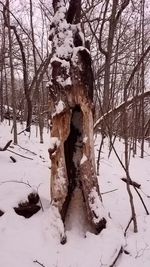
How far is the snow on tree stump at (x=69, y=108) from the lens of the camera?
12.0 feet

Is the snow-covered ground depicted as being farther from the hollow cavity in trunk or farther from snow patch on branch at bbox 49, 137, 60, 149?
snow patch on branch at bbox 49, 137, 60, 149

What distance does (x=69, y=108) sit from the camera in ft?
12.0

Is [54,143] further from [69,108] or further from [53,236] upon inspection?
[53,236]

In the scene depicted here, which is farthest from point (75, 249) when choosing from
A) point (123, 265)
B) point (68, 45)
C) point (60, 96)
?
point (68, 45)

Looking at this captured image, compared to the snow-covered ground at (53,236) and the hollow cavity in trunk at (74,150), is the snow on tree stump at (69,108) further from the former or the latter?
the snow-covered ground at (53,236)

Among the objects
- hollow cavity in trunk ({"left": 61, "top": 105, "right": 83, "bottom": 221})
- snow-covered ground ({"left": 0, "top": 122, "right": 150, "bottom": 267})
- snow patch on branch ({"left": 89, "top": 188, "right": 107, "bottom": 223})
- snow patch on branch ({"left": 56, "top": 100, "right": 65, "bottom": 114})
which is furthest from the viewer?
hollow cavity in trunk ({"left": 61, "top": 105, "right": 83, "bottom": 221})

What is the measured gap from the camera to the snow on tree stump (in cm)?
367

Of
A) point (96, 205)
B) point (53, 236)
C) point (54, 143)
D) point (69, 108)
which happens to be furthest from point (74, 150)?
point (53, 236)

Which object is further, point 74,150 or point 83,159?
point 74,150

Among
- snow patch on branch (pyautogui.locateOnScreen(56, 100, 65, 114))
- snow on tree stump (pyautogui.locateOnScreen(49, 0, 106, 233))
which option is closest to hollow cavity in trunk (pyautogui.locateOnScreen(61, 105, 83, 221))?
snow on tree stump (pyautogui.locateOnScreen(49, 0, 106, 233))

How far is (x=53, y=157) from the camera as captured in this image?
149 inches

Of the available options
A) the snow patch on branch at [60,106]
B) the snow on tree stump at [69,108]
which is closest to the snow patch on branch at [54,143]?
the snow on tree stump at [69,108]

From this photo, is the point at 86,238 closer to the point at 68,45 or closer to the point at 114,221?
the point at 114,221

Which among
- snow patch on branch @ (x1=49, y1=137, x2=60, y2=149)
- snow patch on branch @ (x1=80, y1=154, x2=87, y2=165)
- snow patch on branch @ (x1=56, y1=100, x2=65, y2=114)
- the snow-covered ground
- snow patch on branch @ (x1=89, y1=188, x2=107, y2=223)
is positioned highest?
snow patch on branch @ (x1=56, y1=100, x2=65, y2=114)
